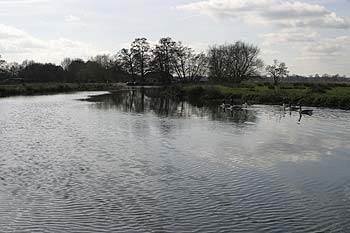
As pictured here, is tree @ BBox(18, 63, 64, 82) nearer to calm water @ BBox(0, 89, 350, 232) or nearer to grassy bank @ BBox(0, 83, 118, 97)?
grassy bank @ BBox(0, 83, 118, 97)

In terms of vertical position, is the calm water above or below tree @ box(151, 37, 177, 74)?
below

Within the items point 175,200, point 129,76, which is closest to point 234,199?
point 175,200

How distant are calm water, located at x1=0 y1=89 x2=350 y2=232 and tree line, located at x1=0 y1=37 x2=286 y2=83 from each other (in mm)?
55672

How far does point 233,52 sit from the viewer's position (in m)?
78.4

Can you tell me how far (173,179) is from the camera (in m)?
12.5

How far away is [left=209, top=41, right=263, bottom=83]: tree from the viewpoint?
77.0 m

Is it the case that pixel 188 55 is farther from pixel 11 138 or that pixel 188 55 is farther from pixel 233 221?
pixel 233 221

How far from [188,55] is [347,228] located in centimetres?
7515

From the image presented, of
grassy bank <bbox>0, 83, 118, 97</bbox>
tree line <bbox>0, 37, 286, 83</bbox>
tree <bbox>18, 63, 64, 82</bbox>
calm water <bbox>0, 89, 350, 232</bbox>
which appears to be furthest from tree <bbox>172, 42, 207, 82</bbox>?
calm water <bbox>0, 89, 350, 232</bbox>

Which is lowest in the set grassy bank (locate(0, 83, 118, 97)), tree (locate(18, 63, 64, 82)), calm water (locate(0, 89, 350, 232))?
calm water (locate(0, 89, 350, 232))

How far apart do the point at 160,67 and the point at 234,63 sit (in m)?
15.0

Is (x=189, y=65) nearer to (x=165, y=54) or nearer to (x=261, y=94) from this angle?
(x=165, y=54)

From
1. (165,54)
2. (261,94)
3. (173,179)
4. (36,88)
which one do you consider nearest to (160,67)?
(165,54)

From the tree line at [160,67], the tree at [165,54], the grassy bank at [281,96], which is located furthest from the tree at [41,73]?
the grassy bank at [281,96]
